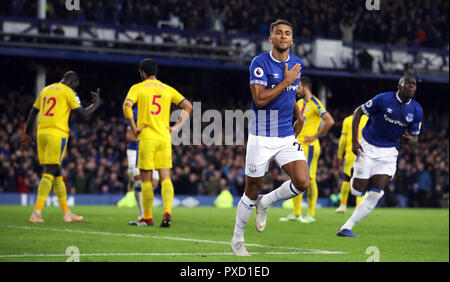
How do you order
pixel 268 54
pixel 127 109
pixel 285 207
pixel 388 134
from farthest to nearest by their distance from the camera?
pixel 285 207
pixel 127 109
pixel 388 134
pixel 268 54

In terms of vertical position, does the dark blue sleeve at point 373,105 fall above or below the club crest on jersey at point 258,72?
below

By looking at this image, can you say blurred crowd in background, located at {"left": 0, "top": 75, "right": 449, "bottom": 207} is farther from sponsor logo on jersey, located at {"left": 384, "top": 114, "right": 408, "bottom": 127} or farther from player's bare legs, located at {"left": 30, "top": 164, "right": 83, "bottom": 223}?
sponsor logo on jersey, located at {"left": 384, "top": 114, "right": 408, "bottom": 127}

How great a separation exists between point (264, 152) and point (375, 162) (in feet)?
11.5

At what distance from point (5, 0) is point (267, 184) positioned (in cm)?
1159

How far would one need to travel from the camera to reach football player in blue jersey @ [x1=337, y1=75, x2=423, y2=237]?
29.6 feet

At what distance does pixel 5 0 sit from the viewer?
26625 millimetres

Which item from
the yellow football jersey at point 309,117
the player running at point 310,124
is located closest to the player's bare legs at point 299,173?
the player running at point 310,124

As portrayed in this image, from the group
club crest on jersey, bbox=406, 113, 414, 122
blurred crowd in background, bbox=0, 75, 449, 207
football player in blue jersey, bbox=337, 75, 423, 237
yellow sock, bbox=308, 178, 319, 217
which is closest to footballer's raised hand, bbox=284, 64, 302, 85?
football player in blue jersey, bbox=337, 75, 423, 237

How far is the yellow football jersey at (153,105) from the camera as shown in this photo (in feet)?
35.4

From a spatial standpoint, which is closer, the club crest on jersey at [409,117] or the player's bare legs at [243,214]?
the player's bare legs at [243,214]

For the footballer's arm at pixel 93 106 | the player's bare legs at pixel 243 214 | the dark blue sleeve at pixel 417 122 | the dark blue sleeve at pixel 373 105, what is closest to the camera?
the player's bare legs at pixel 243 214

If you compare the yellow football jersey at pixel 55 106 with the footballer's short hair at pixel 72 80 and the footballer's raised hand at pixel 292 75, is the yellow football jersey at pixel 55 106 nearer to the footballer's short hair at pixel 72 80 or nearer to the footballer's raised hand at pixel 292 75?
the footballer's short hair at pixel 72 80
